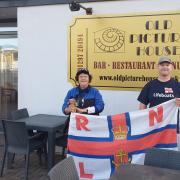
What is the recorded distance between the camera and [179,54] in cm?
589

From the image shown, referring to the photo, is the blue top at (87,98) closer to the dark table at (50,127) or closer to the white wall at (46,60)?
the dark table at (50,127)

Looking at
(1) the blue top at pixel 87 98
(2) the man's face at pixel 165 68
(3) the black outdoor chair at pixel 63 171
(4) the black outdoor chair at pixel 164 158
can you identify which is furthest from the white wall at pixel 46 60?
(3) the black outdoor chair at pixel 63 171

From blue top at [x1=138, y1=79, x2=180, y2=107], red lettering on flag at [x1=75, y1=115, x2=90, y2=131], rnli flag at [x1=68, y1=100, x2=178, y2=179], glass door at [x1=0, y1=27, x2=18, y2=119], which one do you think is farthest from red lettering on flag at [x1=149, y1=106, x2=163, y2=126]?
glass door at [x1=0, y1=27, x2=18, y2=119]

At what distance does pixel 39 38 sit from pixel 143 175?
4.15 m

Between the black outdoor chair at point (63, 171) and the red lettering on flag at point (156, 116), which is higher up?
the red lettering on flag at point (156, 116)

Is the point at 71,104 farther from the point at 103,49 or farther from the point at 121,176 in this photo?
the point at 121,176

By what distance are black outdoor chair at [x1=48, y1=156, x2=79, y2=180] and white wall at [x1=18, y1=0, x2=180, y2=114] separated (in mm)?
3130

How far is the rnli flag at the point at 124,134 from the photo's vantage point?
478 cm

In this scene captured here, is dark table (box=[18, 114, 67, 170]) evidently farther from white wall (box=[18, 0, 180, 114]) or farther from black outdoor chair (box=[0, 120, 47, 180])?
white wall (box=[18, 0, 180, 114])

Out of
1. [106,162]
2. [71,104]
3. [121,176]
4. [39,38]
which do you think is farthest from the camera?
[39,38]

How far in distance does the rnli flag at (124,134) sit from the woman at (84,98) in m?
0.42

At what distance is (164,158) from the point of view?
3.55m

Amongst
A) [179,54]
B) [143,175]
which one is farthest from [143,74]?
[143,175]

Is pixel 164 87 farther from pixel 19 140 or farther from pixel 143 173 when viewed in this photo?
pixel 19 140
